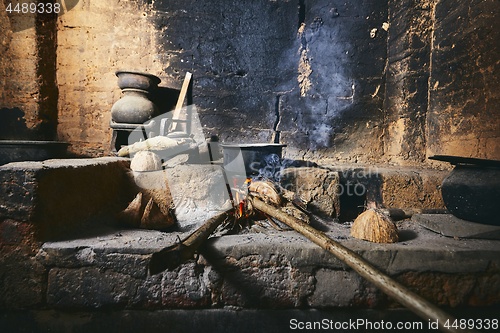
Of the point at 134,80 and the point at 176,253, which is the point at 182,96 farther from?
the point at 176,253

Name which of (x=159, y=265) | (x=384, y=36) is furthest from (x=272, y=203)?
(x=384, y=36)

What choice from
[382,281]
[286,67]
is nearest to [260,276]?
[382,281]

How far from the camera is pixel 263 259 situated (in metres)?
1.57

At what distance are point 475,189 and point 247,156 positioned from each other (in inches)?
68.2

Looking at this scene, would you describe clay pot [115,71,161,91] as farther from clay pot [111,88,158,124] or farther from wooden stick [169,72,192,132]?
wooden stick [169,72,192,132]

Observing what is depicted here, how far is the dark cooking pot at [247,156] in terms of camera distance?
8.23 feet

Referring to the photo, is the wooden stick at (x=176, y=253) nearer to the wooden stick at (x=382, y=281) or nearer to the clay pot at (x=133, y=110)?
the wooden stick at (x=382, y=281)

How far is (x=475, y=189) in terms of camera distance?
6.05ft

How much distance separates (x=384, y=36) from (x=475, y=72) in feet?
4.98

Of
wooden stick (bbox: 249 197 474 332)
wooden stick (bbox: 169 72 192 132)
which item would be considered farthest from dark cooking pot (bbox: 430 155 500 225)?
wooden stick (bbox: 169 72 192 132)

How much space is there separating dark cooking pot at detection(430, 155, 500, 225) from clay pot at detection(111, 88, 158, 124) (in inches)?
118

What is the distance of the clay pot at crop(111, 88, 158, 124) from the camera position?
10.7 feet

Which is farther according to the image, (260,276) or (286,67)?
(286,67)

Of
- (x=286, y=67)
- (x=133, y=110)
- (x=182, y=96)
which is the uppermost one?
(x=286, y=67)
